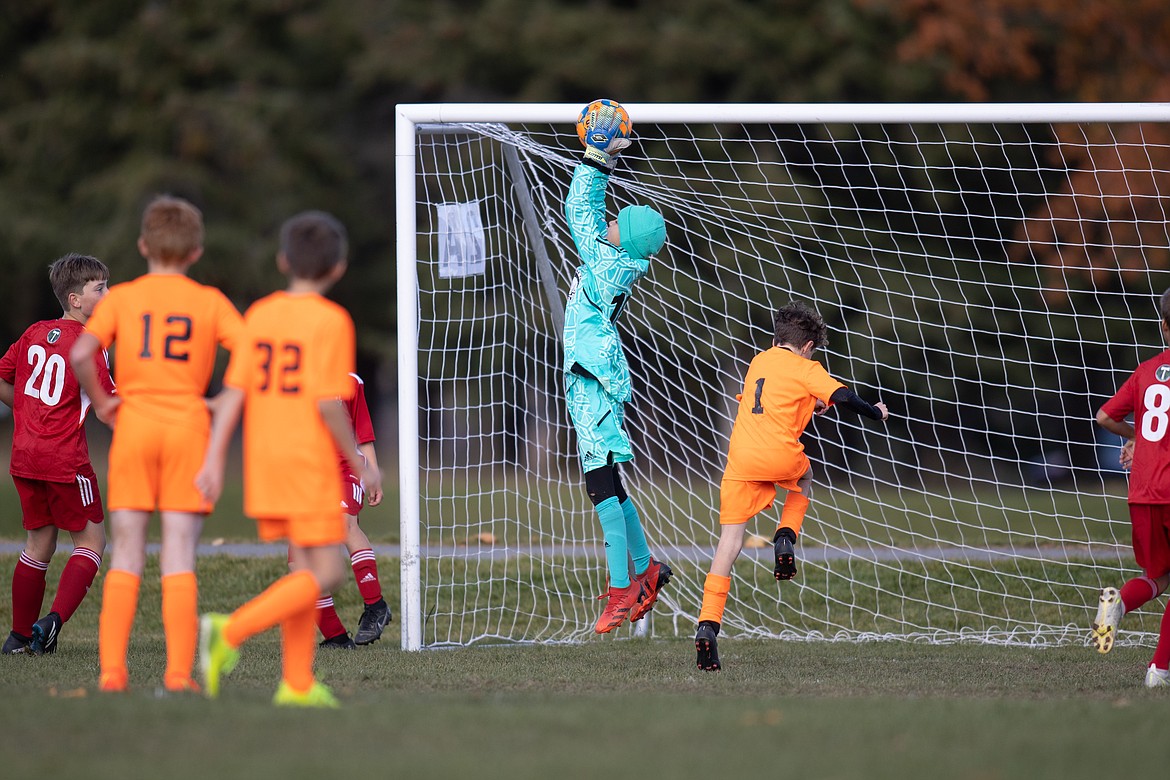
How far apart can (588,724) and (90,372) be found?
2.16 m

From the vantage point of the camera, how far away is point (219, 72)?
23156 millimetres

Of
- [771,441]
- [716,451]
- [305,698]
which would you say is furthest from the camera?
[716,451]

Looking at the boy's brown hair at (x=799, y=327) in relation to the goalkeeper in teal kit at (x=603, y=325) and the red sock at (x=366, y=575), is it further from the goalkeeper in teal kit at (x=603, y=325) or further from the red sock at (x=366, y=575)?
the red sock at (x=366, y=575)

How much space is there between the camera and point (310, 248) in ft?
14.1

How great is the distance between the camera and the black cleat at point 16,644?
6520mm

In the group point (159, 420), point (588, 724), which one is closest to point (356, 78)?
point (159, 420)

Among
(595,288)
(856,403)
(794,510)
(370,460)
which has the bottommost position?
(794,510)

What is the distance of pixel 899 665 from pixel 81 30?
70.1ft

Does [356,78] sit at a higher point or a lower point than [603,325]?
higher

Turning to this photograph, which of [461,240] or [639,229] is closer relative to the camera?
[639,229]

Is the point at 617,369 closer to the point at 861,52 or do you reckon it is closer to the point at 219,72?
the point at 861,52

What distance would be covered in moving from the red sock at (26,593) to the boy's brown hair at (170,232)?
8.81ft

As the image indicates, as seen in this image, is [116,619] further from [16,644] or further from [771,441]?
[771,441]

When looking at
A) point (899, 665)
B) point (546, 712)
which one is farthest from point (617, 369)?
point (546, 712)
